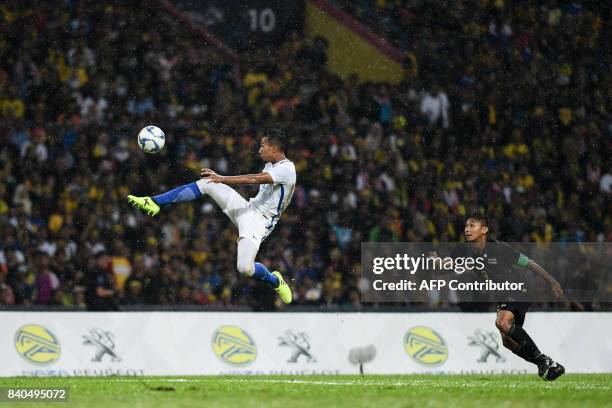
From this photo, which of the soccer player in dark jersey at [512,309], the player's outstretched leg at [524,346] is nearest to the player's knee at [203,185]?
the soccer player in dark jersey at [512,309]

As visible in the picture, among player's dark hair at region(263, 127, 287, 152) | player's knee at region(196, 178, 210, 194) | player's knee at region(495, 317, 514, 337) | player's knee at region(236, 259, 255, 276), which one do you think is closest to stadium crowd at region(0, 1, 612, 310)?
player's knee at region(236, 259, 255, 276)

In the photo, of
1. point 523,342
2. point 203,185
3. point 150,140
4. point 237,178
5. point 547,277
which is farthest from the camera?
point 523,342

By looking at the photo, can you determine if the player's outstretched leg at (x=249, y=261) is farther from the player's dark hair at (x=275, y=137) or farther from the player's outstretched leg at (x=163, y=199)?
the player's dark hair at (x=275, y=137)

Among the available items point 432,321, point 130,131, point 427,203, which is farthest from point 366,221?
point 130,131

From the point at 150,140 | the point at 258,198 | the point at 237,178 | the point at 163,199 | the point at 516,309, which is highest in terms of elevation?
the point at 150,140

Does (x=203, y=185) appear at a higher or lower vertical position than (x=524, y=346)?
higher

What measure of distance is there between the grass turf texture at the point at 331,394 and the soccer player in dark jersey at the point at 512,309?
27cm

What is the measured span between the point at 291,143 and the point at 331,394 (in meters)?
10.4

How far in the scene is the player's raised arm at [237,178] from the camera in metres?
12.0

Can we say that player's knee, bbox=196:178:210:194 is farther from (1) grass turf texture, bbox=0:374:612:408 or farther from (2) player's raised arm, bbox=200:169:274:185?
(1) grass turf texture, bbox=0:374:612:408

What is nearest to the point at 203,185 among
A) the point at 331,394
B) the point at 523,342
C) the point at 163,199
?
the point at 163,199

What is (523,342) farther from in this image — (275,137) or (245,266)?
(275,137)

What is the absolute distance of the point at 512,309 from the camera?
13.4 m

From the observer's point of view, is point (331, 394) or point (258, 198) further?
point (258, 198)
